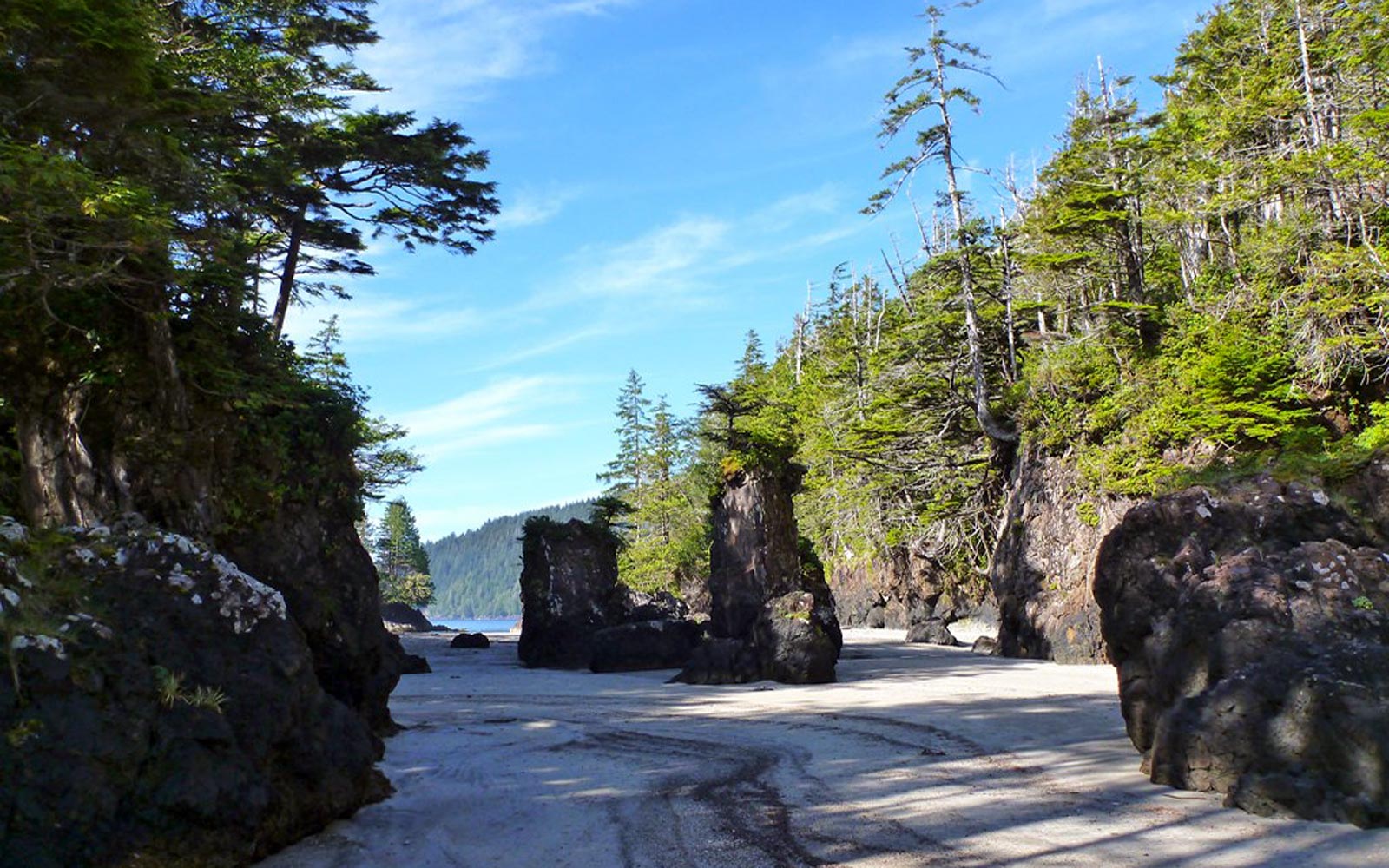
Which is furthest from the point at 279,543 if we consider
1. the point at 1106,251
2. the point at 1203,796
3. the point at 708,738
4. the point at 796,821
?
the point at 1106,251

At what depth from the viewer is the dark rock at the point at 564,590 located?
76.9 feet

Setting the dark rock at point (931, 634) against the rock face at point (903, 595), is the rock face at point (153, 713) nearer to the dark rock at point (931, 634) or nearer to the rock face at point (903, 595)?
the dark rock at point (931, 634)

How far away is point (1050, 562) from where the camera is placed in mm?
19750

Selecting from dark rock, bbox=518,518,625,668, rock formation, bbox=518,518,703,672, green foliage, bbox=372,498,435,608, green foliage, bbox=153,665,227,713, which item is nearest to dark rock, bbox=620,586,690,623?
rock formation, bbox=518,518,703,672

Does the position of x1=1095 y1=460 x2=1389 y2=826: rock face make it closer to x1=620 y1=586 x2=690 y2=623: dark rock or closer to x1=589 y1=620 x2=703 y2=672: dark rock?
x1=589 y1=620 x2=703 y2=672: dark rock

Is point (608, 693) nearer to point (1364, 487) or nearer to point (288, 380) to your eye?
point (288, 380)

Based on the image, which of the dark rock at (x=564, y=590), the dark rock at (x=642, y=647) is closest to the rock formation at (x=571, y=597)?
the dark rock at (x=564, y=590)

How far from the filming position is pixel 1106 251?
78.2 feet

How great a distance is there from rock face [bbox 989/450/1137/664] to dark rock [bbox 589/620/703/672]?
831 centimetres

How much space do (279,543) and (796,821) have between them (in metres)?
6.38

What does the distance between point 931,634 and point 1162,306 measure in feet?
38.5

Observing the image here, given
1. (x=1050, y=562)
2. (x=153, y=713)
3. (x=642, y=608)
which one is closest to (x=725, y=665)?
(x=642, y=608)

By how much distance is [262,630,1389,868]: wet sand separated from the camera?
5.31 m

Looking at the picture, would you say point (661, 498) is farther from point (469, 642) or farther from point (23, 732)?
point (23, 732)
